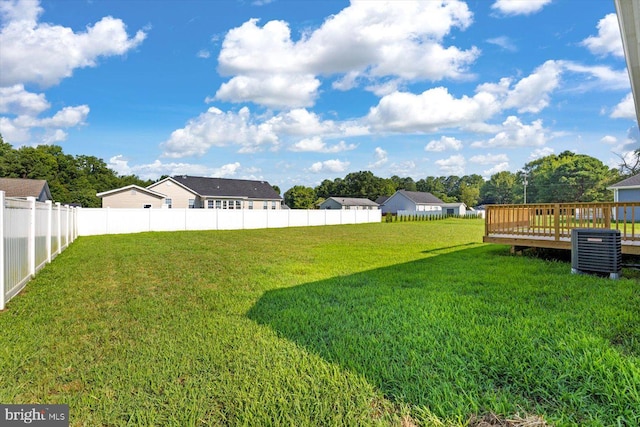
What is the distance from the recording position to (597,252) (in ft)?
18.2

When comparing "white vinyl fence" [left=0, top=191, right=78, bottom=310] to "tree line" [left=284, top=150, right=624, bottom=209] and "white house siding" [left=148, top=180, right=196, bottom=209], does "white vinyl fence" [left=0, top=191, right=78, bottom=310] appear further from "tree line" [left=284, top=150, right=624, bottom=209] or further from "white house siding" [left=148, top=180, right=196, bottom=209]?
"tree line" [left=284, top=150, right=624, bottom=209]

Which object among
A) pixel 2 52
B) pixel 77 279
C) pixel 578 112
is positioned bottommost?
pixel 77 279

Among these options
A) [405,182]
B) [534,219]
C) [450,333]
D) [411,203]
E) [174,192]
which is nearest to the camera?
[450,333]

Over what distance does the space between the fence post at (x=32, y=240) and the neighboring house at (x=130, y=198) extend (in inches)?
752

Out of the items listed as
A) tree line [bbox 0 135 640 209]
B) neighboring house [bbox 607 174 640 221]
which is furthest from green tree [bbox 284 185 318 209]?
neighboring house [bbox 607 174 640 221]

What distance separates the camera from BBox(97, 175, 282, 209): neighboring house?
24328 mm

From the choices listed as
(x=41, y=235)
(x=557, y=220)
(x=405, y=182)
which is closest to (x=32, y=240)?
(x=41, y=235)

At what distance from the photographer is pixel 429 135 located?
2491 cm

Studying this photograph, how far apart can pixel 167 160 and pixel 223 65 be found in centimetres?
2918

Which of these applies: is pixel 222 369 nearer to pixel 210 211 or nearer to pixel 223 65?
pixel 223 65

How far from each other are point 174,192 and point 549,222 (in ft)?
87.3

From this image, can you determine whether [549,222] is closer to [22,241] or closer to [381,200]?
[22,241]

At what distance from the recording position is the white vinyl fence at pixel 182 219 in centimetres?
1630

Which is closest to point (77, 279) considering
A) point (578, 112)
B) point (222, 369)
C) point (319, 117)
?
point (222, 369)
